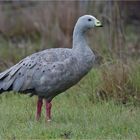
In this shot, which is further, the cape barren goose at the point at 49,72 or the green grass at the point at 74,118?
the cape barren goose at the point at 49,72

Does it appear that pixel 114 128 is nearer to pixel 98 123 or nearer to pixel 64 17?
pixel 98 123

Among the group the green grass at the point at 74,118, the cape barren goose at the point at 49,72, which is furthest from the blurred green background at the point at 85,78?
the cape barren goose at the point at 49,72

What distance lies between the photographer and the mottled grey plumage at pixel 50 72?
29.0 feet

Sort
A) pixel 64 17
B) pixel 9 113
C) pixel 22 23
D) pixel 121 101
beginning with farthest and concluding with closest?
pixel 22 23 < pixel 64 17 < pixel 121 101 < pixel 9 113

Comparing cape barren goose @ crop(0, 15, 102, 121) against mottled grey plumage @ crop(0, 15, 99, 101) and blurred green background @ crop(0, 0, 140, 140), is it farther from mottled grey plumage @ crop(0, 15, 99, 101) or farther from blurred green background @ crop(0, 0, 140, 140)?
blurred green background @ crop(0, 0, 140, 140)

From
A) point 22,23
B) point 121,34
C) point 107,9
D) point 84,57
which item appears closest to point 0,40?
point 22,23

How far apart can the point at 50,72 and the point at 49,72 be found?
21 mm

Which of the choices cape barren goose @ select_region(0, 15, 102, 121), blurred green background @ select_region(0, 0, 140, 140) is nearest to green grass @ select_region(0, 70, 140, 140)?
blurred green background @ select_region(0, 0, 140, 140)

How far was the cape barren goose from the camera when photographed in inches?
348

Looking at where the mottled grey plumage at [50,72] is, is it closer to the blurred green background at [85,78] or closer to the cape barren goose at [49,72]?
the cape barren goose at [49,72]

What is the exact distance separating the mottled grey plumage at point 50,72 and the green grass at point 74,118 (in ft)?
1.41

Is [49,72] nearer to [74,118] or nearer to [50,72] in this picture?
[50,72]

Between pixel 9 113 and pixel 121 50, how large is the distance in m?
3.34

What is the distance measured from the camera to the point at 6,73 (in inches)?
360
